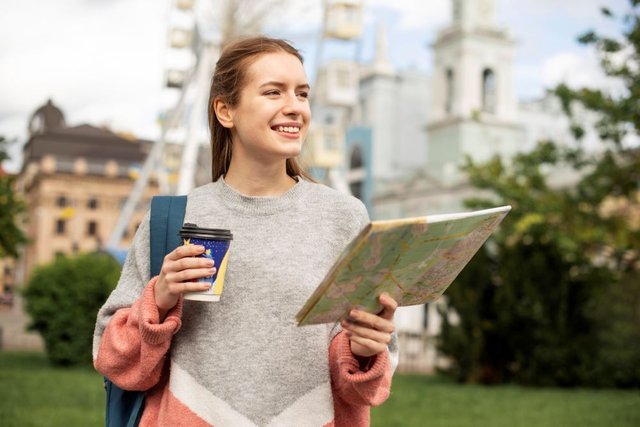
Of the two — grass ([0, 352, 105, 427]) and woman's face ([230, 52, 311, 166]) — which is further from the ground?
woman's face ([230, 52, 311, 166])

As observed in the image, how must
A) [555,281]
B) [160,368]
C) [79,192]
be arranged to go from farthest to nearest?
[79,192], [555,281], [160,368]

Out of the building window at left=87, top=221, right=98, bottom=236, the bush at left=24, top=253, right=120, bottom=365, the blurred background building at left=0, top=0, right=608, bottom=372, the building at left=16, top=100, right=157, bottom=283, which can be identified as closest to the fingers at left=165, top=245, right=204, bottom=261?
the bush at left=24, top=253, right=120, bottom=365

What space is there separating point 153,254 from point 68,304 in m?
14.0

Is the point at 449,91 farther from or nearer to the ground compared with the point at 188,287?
nearer to the ground

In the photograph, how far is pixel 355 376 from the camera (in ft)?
6.52

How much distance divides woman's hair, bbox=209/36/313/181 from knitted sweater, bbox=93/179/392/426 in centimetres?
22

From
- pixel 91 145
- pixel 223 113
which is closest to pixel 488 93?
pixel 91 145

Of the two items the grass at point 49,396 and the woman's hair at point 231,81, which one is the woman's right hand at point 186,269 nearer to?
the woman's hair at point 231,81

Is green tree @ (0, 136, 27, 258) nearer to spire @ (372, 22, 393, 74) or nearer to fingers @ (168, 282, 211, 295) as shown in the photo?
fingers @ (168, 282, 211, 295)

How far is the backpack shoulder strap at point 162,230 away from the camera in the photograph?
2.13 metres

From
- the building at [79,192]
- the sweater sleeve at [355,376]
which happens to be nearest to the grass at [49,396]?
the sweater sleeve at [355,376]

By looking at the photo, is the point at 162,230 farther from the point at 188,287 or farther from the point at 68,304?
the point at 68,304

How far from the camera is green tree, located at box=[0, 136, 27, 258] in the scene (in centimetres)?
1141

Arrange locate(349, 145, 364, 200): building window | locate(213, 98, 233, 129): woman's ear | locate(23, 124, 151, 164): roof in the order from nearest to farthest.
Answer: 1. locate(213, 98, 233, 129): woman's ear
2. locate(23, 124, 151, 164): roof
3. locate(349, 145, 364, 200): building window
